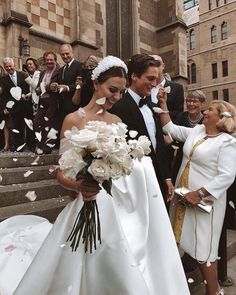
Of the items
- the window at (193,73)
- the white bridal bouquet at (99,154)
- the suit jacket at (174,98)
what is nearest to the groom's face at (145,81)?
the white bridal bouquet at (99,154)

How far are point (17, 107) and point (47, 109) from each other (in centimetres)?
93

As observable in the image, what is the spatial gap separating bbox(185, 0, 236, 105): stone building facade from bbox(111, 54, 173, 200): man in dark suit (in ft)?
125

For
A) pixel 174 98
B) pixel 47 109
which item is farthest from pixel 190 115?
pixel 47 109

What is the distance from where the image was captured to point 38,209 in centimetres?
389

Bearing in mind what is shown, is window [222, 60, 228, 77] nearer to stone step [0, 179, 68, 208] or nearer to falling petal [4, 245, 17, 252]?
stone step [0, 179, 68, 208]

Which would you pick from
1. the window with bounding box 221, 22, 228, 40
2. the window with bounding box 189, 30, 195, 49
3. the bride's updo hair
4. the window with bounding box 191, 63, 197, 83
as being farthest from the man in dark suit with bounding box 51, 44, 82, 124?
the window with bounding box 189, 30, 195, 49

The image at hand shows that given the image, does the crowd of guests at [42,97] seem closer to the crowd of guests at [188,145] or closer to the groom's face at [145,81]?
the crowd of guests at [188,145]

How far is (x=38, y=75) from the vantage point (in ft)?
20.1

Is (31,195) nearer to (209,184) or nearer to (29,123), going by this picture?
(209,184)

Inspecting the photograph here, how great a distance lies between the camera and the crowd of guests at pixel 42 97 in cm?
541

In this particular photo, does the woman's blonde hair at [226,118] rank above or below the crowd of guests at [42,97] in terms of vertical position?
below

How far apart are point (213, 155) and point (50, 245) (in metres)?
1.57

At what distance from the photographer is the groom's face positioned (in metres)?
2.57

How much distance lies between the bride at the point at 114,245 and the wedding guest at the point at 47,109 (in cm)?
369
